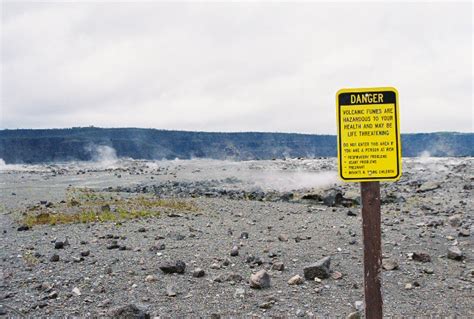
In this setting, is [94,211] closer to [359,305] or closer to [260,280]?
[260,280]

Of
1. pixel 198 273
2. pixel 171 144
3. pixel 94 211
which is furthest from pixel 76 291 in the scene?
pixel 171 144

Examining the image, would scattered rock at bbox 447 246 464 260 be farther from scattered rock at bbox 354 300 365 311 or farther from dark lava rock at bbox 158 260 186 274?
dark lava rock at bbox 158 260 186 274

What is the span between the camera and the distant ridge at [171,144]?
6881 centimetres

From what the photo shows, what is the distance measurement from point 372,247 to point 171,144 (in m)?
77.3

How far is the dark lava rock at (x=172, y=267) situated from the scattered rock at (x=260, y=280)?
3.62ft

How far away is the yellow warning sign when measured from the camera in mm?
3781

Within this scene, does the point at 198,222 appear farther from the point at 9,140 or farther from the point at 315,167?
the point at 9,140

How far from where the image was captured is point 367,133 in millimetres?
3797

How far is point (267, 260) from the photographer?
24.0ft

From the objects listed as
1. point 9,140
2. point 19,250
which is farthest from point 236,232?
point 9,140

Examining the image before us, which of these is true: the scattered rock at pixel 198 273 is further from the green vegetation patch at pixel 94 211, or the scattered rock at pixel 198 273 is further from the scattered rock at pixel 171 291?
the green vegetation patch at pixel 94 211

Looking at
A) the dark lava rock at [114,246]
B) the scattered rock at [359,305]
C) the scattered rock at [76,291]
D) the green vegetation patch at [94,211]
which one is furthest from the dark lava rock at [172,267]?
the green vegetation patch at [94,211]

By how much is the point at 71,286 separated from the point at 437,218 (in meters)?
8.60

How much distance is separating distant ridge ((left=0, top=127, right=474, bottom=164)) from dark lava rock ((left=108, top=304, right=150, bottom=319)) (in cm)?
6607
